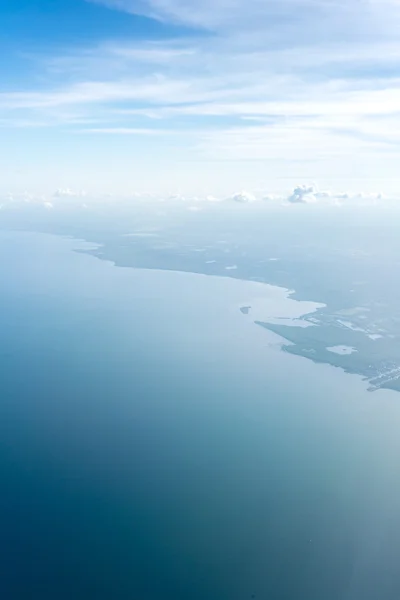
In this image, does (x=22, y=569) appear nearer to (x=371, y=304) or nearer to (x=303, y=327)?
(x=303, y=327)

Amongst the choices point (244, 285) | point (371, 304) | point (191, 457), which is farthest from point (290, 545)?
point (244, 285)

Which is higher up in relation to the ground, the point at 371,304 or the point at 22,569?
the point at 371,304

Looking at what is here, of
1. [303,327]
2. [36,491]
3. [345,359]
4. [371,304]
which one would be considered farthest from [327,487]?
[371,304]

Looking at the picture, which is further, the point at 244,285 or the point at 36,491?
the point at 244,285

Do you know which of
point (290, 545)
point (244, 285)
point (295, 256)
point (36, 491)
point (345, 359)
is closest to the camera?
point (290, 545)

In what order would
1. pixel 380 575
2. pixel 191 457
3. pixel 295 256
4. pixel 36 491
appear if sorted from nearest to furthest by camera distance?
pixel 380 575 < pixel 36 491 < pixel 191 457 < pixel 295 256

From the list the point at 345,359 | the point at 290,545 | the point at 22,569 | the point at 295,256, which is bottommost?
the point at 22,569
